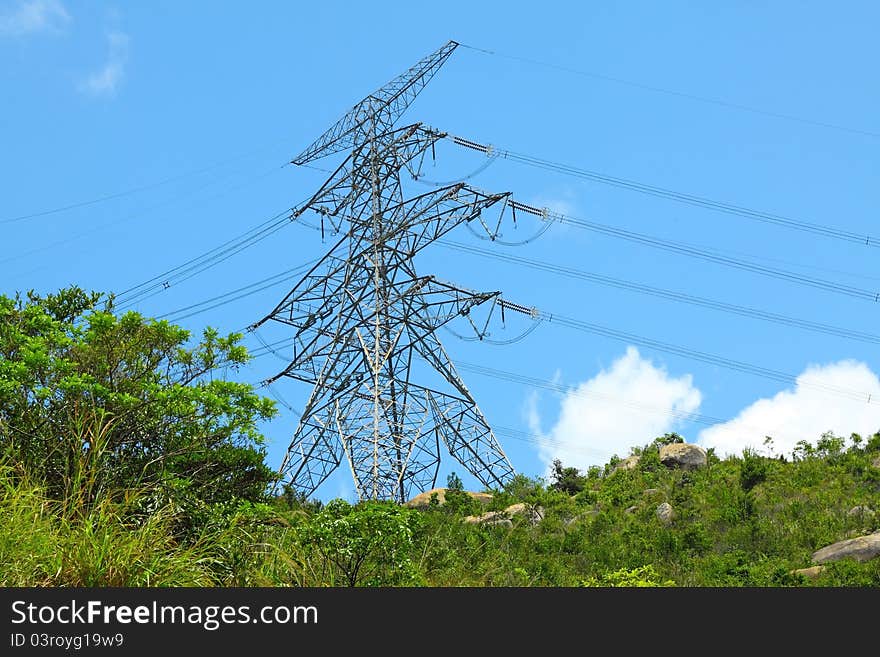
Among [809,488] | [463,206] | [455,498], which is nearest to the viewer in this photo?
[809,488]

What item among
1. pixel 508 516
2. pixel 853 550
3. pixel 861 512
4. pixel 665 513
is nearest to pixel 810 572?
pixel 853 550

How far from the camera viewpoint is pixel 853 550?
55.1ft

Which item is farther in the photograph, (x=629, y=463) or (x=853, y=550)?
(x=629, y=463)

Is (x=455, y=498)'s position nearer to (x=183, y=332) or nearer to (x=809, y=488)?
(x=809, y=488)

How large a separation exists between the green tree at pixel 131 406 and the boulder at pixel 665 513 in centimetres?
1031

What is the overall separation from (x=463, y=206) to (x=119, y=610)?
2151 cm

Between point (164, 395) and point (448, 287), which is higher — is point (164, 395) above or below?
below

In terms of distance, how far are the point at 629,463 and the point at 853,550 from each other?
1258 cm

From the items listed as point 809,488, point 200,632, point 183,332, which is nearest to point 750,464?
point 809,488

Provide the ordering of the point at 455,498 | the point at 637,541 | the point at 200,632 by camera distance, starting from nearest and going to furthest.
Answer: the point at 200,632, the point at 637,541, the point at 455,498

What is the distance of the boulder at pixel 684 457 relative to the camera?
90.4ft

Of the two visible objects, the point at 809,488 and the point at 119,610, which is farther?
the point at 809,488

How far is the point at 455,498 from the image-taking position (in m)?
25.5

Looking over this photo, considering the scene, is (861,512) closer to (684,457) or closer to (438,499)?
(684,457)
